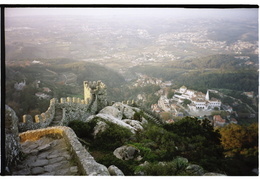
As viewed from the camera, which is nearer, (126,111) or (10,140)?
(10,140)

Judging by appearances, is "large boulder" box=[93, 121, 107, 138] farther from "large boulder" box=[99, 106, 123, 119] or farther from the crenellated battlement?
"large boulder" box=[99, 106, 123, 119]

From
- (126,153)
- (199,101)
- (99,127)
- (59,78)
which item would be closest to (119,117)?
(99,127)

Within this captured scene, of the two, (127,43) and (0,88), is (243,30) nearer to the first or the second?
(127,43)

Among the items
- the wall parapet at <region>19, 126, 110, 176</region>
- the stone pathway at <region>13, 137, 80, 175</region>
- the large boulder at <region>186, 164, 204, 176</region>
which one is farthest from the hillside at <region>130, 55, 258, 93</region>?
the stone pathway at <region>13, 137, 80, 175</region>

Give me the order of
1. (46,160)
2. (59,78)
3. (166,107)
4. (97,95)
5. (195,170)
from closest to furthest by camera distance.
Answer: (46,160) → (195,170) → (166,107) → (97,95) → (59,78)

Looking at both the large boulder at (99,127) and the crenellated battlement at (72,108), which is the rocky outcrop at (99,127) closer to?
the large boulder at (99,127)

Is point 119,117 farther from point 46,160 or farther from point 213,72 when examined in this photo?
point 46,160

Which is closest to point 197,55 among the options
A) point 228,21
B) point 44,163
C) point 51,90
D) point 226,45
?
point 226,45
